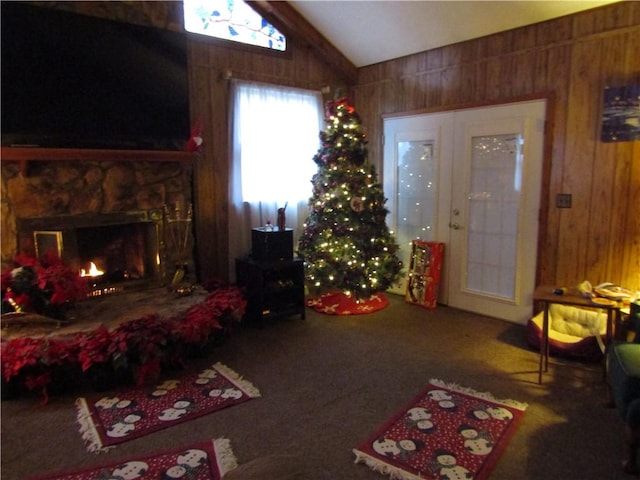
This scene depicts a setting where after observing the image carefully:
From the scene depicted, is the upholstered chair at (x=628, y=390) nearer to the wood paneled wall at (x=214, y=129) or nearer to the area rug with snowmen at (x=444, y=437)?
the area rug with snowmen at (x=444, y=437)

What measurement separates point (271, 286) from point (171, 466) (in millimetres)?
2122

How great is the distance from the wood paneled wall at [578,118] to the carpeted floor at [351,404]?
0.87 m

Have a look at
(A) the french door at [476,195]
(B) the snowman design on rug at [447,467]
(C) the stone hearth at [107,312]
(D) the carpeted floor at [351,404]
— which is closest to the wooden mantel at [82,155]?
(C) the stone hearth at [107,312]

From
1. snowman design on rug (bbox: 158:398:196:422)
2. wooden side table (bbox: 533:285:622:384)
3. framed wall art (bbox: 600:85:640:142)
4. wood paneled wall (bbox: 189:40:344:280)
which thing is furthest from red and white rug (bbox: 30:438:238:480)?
framed wall art (bbox: 600:85:640:142)

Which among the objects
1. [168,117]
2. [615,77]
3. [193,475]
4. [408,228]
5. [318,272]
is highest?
[615,77]

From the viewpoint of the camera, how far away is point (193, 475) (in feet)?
6.95

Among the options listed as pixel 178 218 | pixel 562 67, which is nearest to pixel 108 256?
pixel 178 218

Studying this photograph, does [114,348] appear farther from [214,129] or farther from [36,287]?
[214,129]

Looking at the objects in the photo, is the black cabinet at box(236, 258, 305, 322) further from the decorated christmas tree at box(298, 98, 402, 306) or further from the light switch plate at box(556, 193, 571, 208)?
the light switch plate at box(556, 193, 571, 208)

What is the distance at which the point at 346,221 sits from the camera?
14.8ft

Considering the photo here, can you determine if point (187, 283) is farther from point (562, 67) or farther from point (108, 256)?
point (562, 67)

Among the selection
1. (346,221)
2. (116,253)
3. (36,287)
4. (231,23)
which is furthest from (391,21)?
(36,287)

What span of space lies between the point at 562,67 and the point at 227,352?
366 cm

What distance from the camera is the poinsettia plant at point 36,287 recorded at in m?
3.06
